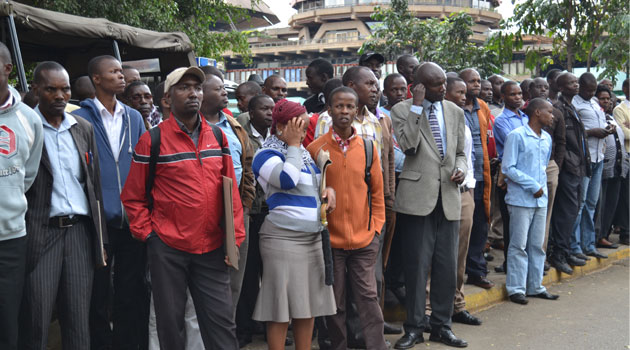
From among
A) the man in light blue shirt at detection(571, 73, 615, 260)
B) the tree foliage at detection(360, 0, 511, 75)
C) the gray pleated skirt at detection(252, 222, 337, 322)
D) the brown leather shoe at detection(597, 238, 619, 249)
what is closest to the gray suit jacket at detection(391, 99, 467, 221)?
the gray pleated skirt at detection(252, 222, 337, 322)

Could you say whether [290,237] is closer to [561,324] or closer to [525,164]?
[561,324]

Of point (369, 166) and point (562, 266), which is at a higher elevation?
point (369, 166)

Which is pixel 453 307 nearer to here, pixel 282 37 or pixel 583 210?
pixel 583 210

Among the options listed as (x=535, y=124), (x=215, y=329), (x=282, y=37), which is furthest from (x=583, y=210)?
(x=282, y=37)

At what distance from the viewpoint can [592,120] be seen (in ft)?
30.7

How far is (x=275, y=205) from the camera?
4.81 metres

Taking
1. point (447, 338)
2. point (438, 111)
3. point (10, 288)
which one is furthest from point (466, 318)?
point (10, 288)

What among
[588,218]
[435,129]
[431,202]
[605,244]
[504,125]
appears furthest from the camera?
[605,244]

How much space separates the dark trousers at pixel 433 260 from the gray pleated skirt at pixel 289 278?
1431 millimetres

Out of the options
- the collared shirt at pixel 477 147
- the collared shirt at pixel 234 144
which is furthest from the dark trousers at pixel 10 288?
the collared shirt at pixel 477 147

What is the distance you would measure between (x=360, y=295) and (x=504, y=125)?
380 centimetres

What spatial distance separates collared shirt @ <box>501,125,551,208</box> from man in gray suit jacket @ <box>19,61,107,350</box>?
4.64m

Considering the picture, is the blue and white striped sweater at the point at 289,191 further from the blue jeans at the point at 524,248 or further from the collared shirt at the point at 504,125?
the collared shirt at the point at 504,125

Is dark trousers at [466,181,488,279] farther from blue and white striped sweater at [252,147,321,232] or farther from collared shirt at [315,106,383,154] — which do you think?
blue and white striped sweater at [252,147,321,232]
